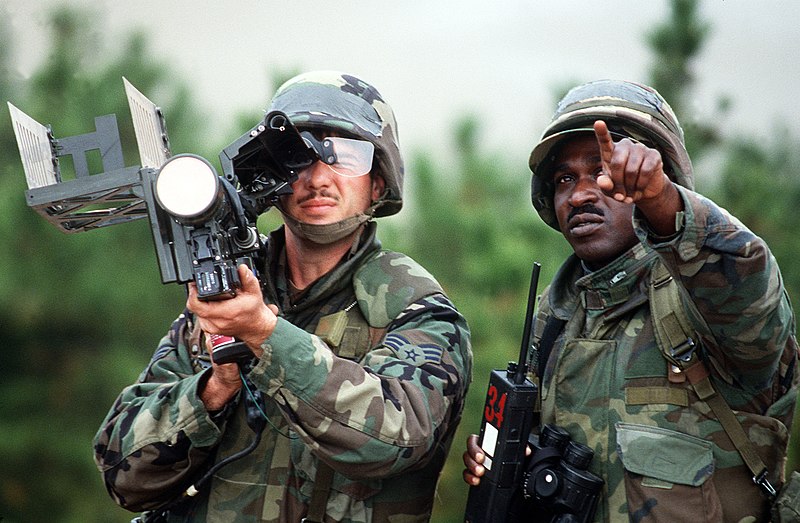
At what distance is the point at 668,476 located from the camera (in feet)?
7.96

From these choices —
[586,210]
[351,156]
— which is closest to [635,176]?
[586,210]

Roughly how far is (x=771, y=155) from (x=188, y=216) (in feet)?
11.9

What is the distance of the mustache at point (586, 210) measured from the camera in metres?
2.79

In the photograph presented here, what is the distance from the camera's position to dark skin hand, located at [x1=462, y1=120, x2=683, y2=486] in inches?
81.7

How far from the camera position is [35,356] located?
14.4ft

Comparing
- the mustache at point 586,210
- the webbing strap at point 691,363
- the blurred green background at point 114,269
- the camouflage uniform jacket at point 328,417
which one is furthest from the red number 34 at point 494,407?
the blurred green background at point 114,269

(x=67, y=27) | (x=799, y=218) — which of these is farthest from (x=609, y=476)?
(x=67, y=27)

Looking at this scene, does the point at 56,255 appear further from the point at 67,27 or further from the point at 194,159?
the point at 194,159

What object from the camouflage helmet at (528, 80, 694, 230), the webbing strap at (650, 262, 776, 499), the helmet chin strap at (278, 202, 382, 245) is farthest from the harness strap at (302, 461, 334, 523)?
the camouflage helmet at (528, 80, 694, 230)

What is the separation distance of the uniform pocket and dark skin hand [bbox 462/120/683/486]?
0.61 meters

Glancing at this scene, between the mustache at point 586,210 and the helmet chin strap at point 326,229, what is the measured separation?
2.04 ft

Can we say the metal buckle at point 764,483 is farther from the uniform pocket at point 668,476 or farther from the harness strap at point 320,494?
the harness strap at point 320,494

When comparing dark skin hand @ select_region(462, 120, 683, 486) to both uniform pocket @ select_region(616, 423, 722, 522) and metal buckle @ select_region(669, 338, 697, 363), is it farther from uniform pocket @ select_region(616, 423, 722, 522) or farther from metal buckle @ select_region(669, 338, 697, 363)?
uniform pocket @ select_region(616, 423, 722, 522)

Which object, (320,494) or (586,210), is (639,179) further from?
(320,494)
